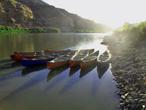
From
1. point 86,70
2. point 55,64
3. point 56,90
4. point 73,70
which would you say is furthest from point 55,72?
point 56,90

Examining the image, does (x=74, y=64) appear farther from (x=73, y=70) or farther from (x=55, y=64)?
(x=55, y=64)

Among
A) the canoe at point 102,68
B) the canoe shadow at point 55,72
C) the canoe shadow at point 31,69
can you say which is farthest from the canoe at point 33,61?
the canoe at point 102,68

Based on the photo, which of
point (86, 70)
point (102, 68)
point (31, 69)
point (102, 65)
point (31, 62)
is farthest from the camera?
point (31, 62)

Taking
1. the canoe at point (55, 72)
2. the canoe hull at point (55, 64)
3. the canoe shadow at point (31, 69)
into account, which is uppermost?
the canoe hull at point (55, 64)

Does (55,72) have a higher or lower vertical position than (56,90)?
lower

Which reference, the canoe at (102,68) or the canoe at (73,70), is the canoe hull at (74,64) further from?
the canoe at (102,68)

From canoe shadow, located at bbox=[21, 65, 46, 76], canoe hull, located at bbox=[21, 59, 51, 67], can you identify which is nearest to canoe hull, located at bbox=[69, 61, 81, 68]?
canoe shadow, located at bbox=[21, 65, 46, 76]

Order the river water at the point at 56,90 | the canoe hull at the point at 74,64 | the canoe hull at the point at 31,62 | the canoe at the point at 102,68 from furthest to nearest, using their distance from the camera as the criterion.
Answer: the canoe hull at the point at 31,62 → the canoe hull at the point at 74,64 → the canoe at the point at 102,68 → the river water at the point at 56,90

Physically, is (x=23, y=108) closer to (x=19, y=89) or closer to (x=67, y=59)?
(x=19, y=89)

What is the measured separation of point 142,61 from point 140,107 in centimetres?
1591

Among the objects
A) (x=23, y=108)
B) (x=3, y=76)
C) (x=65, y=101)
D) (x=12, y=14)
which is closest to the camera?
(x=23, y=108)

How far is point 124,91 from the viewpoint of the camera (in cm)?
2325

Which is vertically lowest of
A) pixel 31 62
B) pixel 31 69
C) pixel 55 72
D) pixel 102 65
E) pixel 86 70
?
pixel 31 69

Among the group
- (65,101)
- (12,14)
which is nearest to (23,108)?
(65,101)
